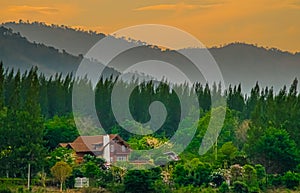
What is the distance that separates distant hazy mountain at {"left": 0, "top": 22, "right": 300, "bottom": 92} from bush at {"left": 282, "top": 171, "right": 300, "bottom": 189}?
16.3 metres

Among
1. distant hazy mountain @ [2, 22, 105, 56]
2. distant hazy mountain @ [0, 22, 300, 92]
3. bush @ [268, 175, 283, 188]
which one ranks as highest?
distant hazy mountain @ [2, 22, 105, 56]

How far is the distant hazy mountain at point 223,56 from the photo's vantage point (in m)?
51.5

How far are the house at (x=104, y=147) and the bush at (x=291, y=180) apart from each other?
7631 millimetres

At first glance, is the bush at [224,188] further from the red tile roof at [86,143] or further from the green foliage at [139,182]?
the red tile roof at [86,143]

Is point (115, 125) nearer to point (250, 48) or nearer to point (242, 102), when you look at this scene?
point (242, 102)

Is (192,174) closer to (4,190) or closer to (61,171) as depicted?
(61,171)

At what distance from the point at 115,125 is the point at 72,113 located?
2682 millimetres

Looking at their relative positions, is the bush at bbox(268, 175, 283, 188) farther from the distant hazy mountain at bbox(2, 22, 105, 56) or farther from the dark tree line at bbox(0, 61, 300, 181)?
the distant hazy mountain at bbox(2, 22, 105, 56)

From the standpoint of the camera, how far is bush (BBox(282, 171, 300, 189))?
27.7m

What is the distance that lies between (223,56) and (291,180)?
181 feet

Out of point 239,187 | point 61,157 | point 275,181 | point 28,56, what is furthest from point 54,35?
point 239,187

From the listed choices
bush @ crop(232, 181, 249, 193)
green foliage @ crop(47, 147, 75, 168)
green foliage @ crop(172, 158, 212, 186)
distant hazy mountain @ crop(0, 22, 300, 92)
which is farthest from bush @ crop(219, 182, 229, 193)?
distant hazy mountain @ crop(0, 22, 300, 92)

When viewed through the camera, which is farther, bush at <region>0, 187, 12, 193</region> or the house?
the house

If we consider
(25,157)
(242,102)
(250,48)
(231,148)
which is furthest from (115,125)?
(250,48)
